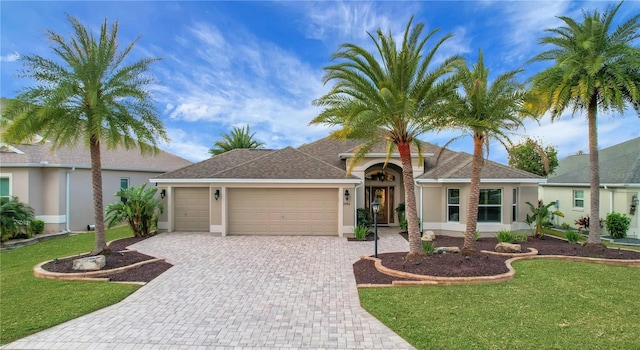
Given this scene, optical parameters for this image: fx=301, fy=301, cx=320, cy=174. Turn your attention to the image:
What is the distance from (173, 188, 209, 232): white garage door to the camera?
15.1m

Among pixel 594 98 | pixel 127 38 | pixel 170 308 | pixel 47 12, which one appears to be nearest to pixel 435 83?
pixel 594 98

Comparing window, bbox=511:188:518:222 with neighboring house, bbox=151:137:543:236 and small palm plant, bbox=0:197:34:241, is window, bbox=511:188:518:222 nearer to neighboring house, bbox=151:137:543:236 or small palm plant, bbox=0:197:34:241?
neighboring house, bbox=151:137:543:236

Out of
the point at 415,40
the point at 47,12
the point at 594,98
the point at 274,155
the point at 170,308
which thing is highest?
the point at 47,12

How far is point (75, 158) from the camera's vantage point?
16.9 metres

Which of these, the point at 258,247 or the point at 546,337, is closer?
the point at 546,337

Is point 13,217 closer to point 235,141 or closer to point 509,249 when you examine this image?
point 509,249

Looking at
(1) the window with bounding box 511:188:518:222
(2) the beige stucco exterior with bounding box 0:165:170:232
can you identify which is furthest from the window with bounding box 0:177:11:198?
(1) the window with bounding box 511:188:518:222

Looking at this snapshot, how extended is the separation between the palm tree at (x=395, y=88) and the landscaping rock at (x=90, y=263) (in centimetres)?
756

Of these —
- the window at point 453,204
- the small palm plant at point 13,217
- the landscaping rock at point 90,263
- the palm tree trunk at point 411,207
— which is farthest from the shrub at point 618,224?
the small palm plant at point 13,217

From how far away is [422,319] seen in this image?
18.3 ft

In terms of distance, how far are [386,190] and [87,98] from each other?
1398 centimetres

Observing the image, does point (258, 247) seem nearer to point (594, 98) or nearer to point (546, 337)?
point (546, 337)

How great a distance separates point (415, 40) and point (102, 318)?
33.6 feet

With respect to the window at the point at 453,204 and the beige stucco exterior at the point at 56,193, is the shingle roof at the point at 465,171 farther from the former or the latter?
the beige stucco exterior at the point at 56,193
